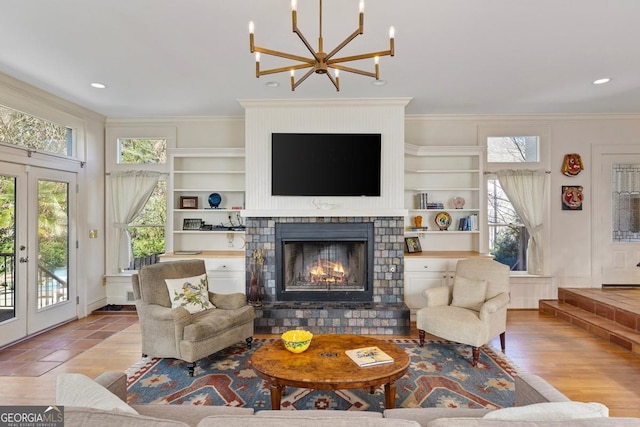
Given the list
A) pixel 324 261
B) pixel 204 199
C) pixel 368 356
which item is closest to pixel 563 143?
pixel 324 261

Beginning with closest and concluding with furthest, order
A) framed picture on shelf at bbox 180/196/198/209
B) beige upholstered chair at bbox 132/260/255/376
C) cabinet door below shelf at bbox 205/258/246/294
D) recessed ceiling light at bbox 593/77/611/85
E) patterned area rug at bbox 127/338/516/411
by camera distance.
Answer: patterned area rug at bbox 127/338/516/411 → beige upholstered chair at bbox 132/260/255/376 → recessed ceiling light at bbox 593/77/611/85 → cabinet door below shelf at bbox 205/258/246/294 → framed picture on shelf at bbox 180/196/198/209

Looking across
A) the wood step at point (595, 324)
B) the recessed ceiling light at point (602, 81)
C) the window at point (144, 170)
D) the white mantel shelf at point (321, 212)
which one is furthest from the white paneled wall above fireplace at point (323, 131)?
the wood step at point (595, 324)

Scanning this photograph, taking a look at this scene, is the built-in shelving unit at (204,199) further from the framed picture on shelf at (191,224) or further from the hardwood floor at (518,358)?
the hardwood floor at (518,358)

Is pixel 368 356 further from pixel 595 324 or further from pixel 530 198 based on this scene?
pixel 530 198

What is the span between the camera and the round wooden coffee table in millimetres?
2100

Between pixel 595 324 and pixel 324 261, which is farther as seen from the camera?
pixel 324 261

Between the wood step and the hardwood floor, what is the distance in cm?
9

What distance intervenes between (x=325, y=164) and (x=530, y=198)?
9.91 feet

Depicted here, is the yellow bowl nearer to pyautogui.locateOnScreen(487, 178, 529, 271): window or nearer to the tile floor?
the tile floor

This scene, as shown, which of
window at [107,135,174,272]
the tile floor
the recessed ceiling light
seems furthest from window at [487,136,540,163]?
the tile floor

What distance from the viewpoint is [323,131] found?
14.4 ft

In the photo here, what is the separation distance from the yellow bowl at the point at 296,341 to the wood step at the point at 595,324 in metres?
3.38

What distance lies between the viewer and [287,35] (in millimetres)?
2773

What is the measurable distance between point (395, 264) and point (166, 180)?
3.54 metres
